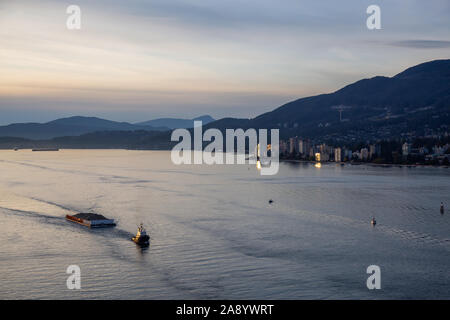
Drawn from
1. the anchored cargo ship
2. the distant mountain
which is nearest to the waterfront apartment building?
the distant mountain

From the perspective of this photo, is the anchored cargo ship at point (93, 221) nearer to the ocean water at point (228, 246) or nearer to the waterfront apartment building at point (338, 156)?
the ocean water at point (228, 246)

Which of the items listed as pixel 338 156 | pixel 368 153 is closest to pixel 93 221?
pixel 368 153

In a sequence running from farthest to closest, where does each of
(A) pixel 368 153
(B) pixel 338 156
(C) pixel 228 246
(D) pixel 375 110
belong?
(D) pixel 375 110
(B) pixel 338 156
(A) pixel 368 153
(C) pixel 228 246

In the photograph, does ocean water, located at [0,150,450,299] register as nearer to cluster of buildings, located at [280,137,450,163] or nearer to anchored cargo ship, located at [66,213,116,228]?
anchored cargo ship, located at [66,213,116,228]

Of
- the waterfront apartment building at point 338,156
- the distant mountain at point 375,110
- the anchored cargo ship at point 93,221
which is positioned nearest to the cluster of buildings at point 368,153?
the waterfront apartment building at point 338,156

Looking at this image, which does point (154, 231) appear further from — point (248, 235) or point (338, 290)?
point (338, 290)

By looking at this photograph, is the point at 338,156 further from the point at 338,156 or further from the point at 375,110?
the point at 375,110
